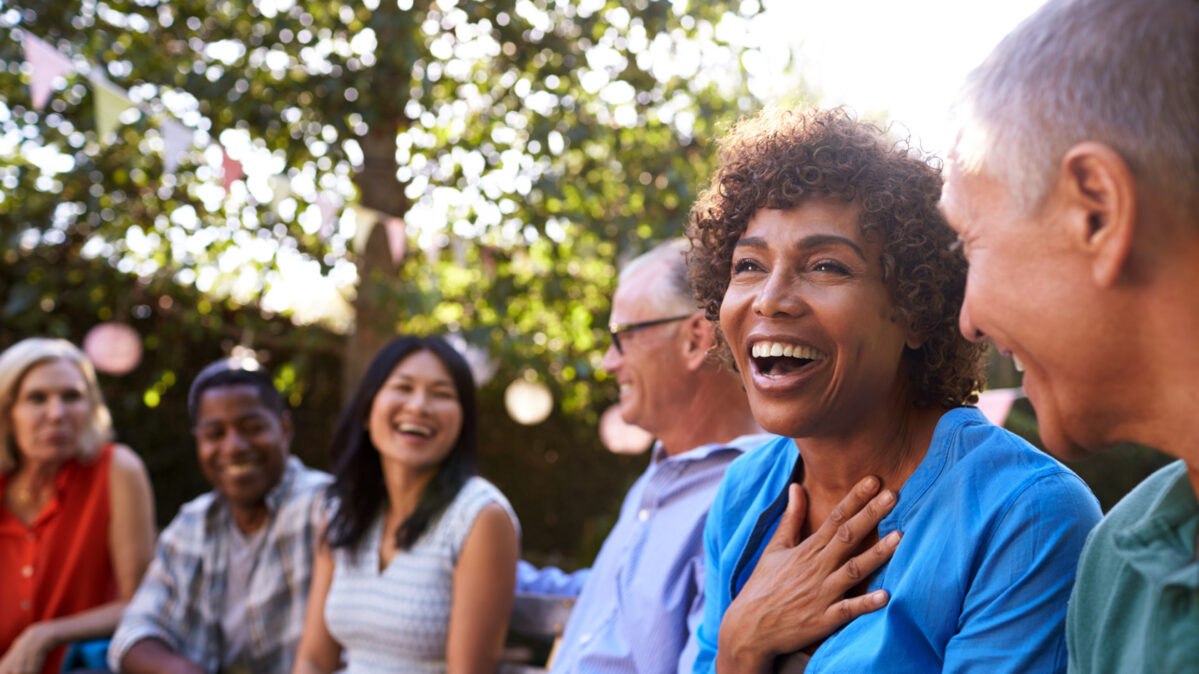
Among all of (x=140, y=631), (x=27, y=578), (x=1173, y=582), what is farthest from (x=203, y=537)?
(x=1173, y=582)

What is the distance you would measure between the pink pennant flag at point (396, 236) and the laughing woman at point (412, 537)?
6.48 ft

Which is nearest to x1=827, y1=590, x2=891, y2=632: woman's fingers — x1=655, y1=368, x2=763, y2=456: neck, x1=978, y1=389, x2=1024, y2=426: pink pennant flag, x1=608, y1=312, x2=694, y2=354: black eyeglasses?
x1=655, y1=368, x2=763, y2=456: neck

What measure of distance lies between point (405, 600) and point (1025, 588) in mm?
2090

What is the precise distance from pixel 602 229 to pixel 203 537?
97.7 inches

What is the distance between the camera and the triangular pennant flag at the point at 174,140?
4.64m

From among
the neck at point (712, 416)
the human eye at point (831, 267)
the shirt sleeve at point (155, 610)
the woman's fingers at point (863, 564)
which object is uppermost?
the human eye at point (831, 267)

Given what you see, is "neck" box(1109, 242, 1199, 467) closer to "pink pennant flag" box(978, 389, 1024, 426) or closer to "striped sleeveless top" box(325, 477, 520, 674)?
"striped sleeveless top" box(325, 477, 520, 674)

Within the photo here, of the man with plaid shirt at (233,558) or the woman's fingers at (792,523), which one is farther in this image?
the man with plaid shirt at (233,558)

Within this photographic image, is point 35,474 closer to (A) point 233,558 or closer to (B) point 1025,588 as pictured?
(A) point 233,558

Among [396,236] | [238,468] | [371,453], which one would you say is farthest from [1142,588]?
[396,236]

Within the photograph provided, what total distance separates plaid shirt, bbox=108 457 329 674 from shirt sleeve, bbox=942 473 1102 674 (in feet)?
8.77

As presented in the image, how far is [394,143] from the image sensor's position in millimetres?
5500

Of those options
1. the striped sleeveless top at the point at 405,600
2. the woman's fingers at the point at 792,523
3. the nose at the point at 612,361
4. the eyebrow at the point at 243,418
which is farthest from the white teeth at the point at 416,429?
the woman's fingers at the point at 792,523

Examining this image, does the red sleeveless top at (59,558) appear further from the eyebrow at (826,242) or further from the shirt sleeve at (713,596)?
the eyebrow at (826,242)
